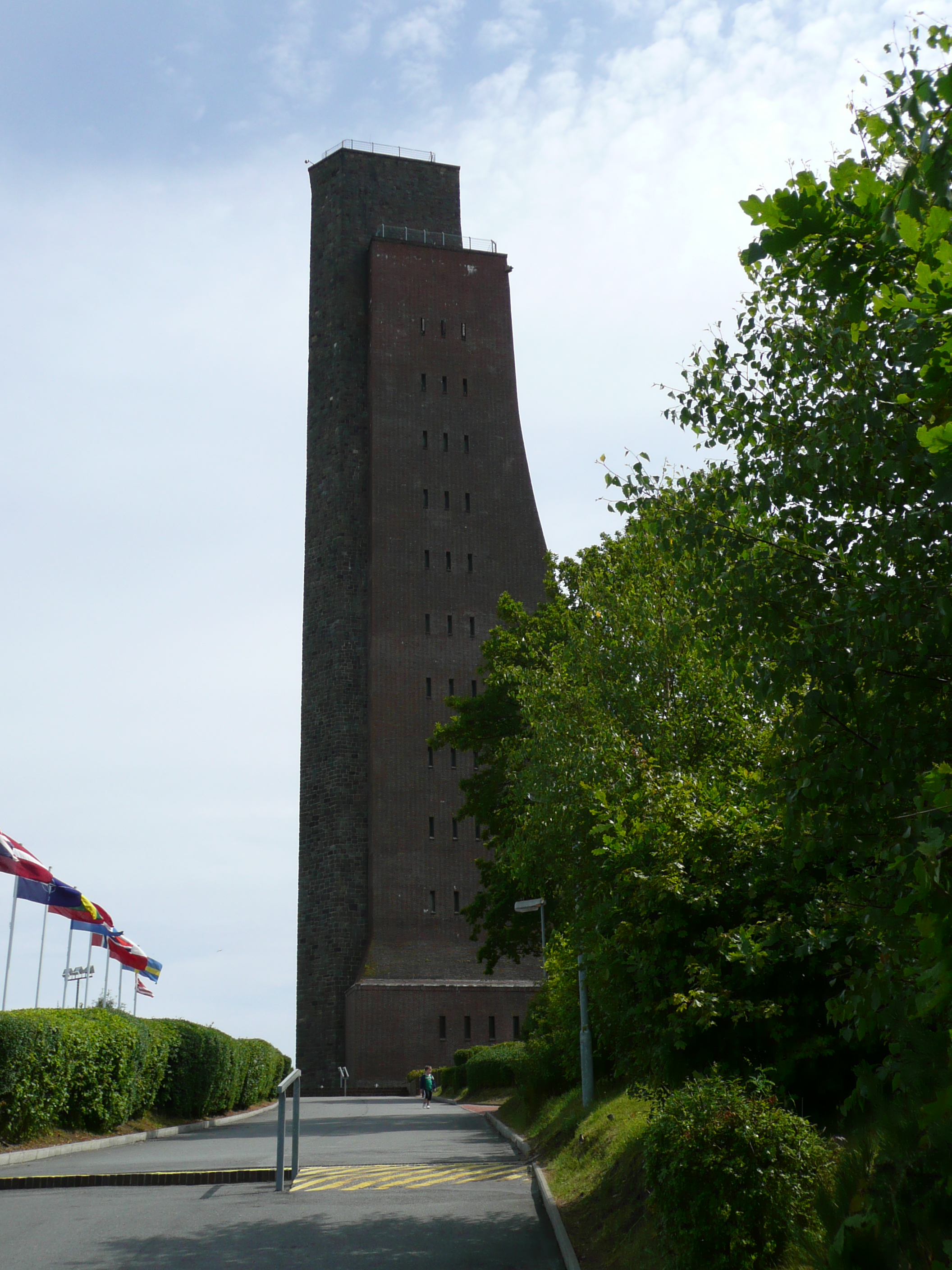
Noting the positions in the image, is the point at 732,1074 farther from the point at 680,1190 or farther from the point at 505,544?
the point at 505,544

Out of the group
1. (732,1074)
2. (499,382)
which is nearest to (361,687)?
(499,382)

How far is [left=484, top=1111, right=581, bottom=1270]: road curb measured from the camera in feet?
27.2

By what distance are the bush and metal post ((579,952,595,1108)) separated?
9.42 meters

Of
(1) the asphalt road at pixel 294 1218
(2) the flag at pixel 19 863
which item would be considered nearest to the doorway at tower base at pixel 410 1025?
(2) the flag at pixel 19 863

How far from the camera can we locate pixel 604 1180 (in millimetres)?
10648

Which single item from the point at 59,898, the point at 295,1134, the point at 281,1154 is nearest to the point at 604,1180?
the point at 281,1154

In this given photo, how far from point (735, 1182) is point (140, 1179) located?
7985 mm

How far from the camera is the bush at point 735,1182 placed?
6.54 meters

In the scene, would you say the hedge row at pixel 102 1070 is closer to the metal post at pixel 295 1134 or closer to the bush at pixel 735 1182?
the metal post at pixel 295 1134

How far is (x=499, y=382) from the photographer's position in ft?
190

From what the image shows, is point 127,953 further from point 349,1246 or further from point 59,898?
point 349,1246

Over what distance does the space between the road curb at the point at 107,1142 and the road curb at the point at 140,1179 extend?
302 millimetres

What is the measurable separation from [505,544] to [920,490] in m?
48.7

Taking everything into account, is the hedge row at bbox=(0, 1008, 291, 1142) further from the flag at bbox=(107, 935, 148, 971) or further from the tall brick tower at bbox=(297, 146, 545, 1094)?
the tall brick tower at bbox=(297, 146, 545, 1094)
